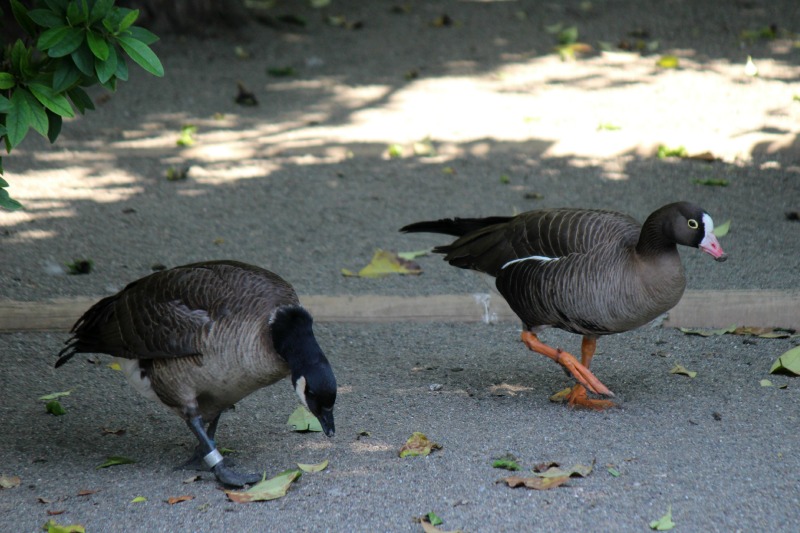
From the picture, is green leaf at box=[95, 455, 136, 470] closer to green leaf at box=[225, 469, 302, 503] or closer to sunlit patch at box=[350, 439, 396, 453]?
green leaf at box=[225, 469, 302, 503]

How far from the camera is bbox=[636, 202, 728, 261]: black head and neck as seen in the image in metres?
4.69

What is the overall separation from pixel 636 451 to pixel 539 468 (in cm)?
51

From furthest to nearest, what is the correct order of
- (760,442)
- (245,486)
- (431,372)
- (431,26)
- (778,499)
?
(431,26)
(431,372)
(760,442)
(245,486)
(778,499)

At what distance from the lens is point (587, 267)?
16.0 ft

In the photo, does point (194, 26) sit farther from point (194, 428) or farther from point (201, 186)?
point (194, 428)

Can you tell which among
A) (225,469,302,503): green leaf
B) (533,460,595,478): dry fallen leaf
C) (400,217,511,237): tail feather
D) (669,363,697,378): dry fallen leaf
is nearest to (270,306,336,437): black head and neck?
(225,469,302,503): green leaf

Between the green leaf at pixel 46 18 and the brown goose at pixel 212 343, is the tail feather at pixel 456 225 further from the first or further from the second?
the green leaf at pixel 46 18

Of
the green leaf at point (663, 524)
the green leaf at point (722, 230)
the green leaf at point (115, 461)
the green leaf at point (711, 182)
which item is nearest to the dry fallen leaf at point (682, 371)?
the green leaf at point (663, 524)

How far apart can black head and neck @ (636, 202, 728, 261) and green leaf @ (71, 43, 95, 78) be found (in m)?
2.68

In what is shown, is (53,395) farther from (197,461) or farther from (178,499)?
(178,499)

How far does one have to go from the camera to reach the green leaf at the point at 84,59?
141 inches

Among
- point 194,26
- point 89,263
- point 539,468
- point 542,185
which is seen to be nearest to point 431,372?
point 539,468

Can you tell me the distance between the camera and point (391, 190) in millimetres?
8109

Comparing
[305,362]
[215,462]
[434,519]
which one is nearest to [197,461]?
[215,462]
